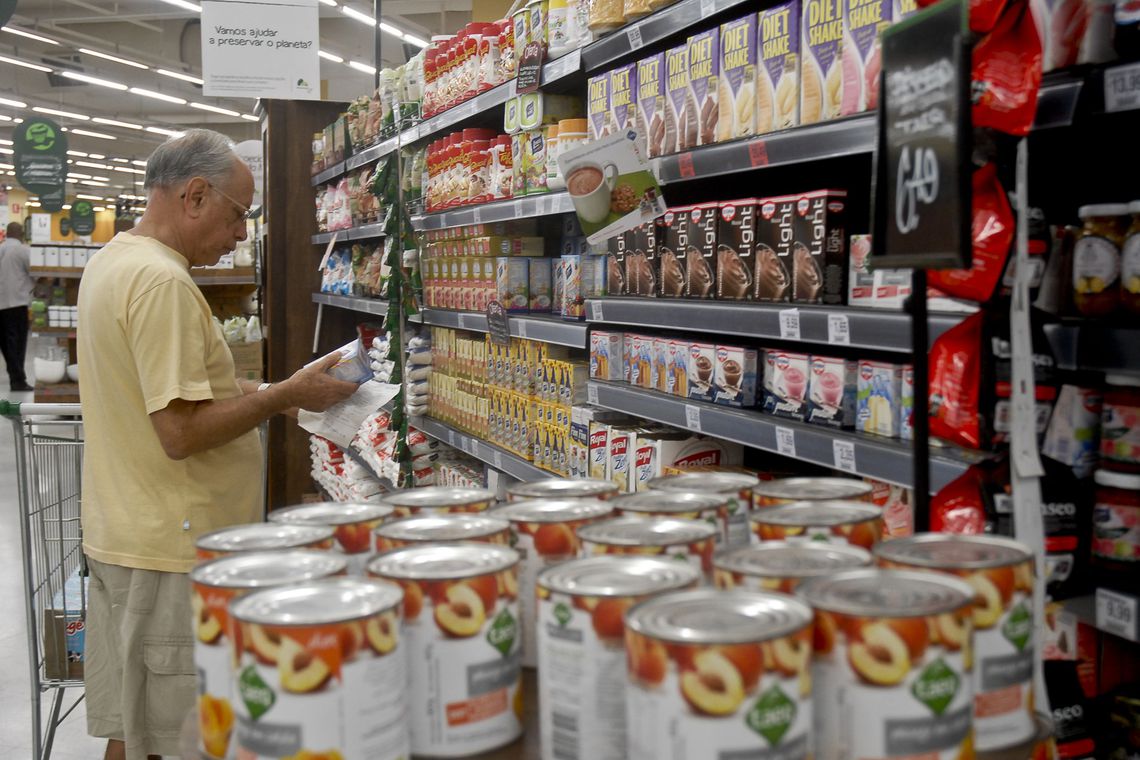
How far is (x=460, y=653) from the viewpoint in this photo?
3.41 feet

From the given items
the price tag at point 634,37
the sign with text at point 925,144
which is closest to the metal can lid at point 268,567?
the sign with text at point 925,144

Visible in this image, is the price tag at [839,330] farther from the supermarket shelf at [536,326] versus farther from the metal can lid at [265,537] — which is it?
the supermarket shelf at [536,326]

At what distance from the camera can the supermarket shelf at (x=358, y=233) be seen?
187 inches

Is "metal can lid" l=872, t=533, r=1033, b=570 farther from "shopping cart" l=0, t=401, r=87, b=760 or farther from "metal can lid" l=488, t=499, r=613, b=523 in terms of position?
"shopping cart" l=0, t=401, r=87, b=760

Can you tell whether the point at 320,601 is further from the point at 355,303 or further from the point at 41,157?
the point at 41,157

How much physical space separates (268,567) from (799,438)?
1103mm

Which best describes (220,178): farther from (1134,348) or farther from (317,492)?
(317,492)

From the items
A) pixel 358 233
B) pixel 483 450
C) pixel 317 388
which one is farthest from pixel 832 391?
pixel 358 233

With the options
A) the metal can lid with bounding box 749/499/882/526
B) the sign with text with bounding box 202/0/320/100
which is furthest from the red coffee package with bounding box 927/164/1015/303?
the sign with text with bounding box 202/0/320/100

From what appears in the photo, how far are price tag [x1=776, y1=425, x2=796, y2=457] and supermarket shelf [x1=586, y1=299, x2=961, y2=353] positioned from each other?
0.18 meters

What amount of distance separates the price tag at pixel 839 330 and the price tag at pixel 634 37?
0.93m

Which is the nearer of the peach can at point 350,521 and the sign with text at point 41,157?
the peach can at point 350,521

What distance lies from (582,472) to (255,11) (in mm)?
4286

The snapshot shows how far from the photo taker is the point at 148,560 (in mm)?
2492
